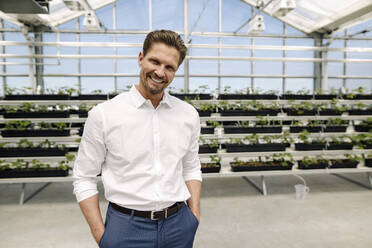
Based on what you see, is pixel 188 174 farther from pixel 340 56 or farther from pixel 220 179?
pixel 340 56

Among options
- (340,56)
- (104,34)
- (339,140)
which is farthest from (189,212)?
(340,56)

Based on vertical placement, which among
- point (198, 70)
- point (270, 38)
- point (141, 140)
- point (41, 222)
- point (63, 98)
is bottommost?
point (41, 222)

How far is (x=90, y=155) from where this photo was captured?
40.4 inches

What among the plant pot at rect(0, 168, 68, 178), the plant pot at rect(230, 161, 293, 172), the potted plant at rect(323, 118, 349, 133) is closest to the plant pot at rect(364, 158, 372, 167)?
the potted plant at rect(323, 118, 349, 133)

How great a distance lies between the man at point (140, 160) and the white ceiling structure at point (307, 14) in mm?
4344

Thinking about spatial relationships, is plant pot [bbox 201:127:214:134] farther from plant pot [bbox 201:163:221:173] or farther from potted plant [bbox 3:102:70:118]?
potted plant [bbox 3:102:70:118]

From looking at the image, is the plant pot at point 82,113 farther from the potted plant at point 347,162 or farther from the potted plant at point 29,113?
the potted plant at point 347,162

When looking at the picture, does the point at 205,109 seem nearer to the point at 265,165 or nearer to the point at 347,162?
the point at 265,165

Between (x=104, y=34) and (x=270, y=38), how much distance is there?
5227 millimetres

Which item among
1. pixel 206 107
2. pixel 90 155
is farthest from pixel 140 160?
pixel 206 107

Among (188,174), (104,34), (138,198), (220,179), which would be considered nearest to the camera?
(138,198)

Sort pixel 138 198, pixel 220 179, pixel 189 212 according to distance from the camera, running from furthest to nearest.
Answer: pixel 220 179 < pixel 189 212 < pixel 138 198

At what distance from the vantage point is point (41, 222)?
2963 millimetres

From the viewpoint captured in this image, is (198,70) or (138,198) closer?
(138,198)
